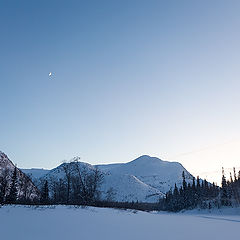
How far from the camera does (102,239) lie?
8500mm

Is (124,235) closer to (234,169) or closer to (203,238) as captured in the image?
(203,238)

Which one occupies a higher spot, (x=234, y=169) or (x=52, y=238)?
(x=234, y=169)

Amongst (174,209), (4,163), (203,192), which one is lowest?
(174,209)

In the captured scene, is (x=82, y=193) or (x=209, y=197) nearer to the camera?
(x=82, y=193)

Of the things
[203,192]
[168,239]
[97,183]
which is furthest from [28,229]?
[203,192]

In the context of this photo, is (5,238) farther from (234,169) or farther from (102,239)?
(234,169)

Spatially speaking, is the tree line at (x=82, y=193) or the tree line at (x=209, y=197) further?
the tree line at (x=209, y=197)

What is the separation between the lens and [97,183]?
5059 cm

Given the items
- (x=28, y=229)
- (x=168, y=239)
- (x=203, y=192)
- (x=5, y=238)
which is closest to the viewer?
(x=5, y=238)

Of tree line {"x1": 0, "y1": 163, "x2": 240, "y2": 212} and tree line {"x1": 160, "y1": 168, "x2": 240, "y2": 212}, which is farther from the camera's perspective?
tree line {"x1": 160, "y1": 168, "x2": 240, "y2": 212}

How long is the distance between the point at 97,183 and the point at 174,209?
267 feet

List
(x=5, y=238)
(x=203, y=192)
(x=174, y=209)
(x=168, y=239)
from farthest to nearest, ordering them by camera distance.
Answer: (x=174, y=209)
(x=203, y=192)
(x=168, y=239)
(x=5, y=238)

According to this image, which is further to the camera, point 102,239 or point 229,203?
point 229,203

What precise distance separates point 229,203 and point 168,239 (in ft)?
279
